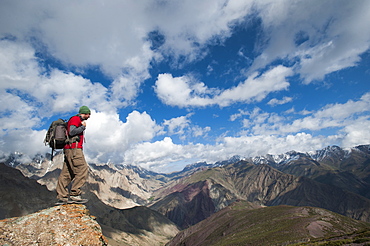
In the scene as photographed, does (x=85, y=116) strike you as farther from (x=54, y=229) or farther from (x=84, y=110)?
(x=54, y=229)

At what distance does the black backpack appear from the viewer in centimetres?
932

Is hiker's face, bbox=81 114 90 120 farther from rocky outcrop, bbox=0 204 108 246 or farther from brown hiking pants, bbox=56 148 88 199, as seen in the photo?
rocky outcrop, bbox=0 204 108 246

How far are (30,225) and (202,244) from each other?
461 feet

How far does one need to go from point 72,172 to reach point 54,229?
2.72 meters

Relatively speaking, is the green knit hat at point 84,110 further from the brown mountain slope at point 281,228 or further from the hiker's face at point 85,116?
the brown mountain slope at point 281,228

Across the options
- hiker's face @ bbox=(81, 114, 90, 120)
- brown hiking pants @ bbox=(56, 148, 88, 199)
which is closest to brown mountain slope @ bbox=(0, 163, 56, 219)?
brown hiking pants @ bbox=(56, 148, 88, 199)

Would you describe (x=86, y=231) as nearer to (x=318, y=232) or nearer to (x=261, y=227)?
(x=318, y=232)

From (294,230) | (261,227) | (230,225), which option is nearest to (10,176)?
(230,225)

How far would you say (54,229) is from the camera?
750 cm

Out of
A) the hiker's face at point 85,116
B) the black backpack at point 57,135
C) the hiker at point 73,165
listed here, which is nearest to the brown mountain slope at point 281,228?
the hiker at point 73,165

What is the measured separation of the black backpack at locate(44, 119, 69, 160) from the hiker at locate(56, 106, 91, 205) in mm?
207

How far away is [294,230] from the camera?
273ft

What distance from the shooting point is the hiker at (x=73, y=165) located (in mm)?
9258

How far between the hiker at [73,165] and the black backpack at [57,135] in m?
0.21
